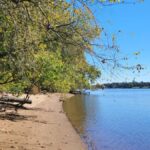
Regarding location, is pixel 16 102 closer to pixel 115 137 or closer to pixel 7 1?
pixel 115 137

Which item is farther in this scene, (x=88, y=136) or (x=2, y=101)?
(x=2, y=101)

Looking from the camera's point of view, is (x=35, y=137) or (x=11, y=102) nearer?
(x=35, y=137)

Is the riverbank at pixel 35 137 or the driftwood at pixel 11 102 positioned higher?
the driftwood at pixel 11 102

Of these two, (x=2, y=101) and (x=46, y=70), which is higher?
(x=46, y=70)

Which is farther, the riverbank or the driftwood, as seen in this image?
the driftwood

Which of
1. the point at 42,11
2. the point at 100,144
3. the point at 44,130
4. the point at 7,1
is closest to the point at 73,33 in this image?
the point at 42,11

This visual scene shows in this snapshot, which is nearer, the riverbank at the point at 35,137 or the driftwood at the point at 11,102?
the riverbank at the point at 35,137

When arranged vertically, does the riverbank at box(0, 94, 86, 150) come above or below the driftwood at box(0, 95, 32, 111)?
Answer: below

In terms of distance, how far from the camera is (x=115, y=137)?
20.1m

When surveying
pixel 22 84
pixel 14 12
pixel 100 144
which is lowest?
pixel 100 144

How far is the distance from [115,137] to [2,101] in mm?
11501

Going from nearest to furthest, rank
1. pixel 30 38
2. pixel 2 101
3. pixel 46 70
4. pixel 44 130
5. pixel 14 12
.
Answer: pixel 14 12 → pixel 30 38 → pixel 44 130 → pixel 46 70 → pixel 2 101

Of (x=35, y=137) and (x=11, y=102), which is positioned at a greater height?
(x=11, y=102)

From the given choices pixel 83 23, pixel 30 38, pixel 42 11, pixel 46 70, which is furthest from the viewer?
pixel 46 70
